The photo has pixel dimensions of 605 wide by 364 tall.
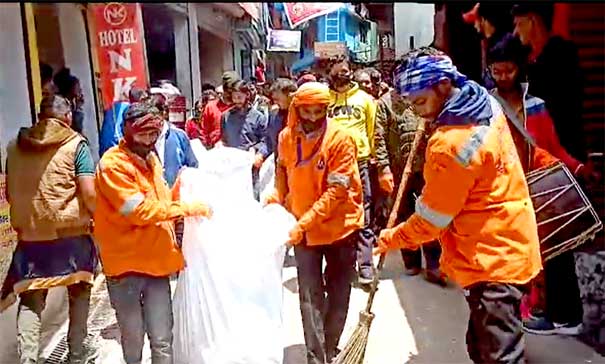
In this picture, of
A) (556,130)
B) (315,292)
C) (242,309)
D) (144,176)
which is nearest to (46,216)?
(144,176)

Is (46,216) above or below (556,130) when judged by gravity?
below

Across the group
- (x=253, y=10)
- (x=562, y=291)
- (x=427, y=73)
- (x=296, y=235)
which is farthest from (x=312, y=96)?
(x=253, y=10)

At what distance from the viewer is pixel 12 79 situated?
15.2 ft

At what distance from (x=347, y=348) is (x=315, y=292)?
1.20ft

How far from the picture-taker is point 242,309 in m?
3.61

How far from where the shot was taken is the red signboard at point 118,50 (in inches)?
203

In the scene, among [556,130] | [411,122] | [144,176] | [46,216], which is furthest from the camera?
[411,122]

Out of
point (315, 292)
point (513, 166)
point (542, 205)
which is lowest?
point (315, 292)

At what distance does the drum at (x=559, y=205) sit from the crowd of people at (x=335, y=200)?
0.43 feet

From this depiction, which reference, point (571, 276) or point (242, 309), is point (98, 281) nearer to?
point (242, 309)

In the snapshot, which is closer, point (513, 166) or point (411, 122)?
point (513, 166)

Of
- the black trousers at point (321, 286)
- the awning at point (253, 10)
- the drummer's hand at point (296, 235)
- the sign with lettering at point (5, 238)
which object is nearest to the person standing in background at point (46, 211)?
the sign with lettering at point (5, 238)

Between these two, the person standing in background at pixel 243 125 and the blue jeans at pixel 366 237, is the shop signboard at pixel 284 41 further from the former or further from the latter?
the blue jeans at pixel 366 237

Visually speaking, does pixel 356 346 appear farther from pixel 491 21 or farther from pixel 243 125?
pixel 243 125
